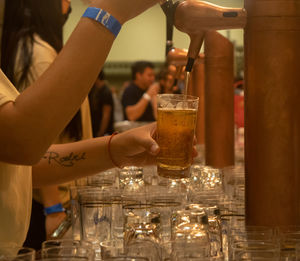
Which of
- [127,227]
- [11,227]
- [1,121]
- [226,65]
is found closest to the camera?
[1,121]

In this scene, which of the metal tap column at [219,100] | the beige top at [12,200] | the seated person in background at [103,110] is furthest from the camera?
the seated person in background at [103,110]

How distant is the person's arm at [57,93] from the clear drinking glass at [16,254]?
19cm

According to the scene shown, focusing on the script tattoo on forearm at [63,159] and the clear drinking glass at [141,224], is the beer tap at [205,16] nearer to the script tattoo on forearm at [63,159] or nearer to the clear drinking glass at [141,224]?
the clear drinking glass at [141,224]

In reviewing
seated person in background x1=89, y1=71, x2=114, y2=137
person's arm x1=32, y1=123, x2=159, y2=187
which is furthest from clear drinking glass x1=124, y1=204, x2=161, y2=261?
seated person in background x1=89, y1=71, x2=114, y2=137

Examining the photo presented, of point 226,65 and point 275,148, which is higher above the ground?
point 226,65

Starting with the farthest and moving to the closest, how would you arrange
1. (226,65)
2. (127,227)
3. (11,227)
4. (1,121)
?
1. (226,65)
2. (11,227)
3. (127,227)
4. (1,121)

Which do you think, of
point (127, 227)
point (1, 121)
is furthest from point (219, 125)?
point (1, 121)

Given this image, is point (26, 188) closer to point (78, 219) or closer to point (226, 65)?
point (78, 219)

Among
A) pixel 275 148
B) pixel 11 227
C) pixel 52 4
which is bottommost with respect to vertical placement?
pixel 11 227

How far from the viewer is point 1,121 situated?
41.9 inches

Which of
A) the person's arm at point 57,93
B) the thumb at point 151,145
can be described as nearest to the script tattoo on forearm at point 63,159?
the thumb at point 151,145

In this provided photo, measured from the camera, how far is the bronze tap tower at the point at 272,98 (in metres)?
1.23

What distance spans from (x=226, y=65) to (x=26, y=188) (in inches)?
43.7

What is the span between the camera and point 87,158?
5.46ft
